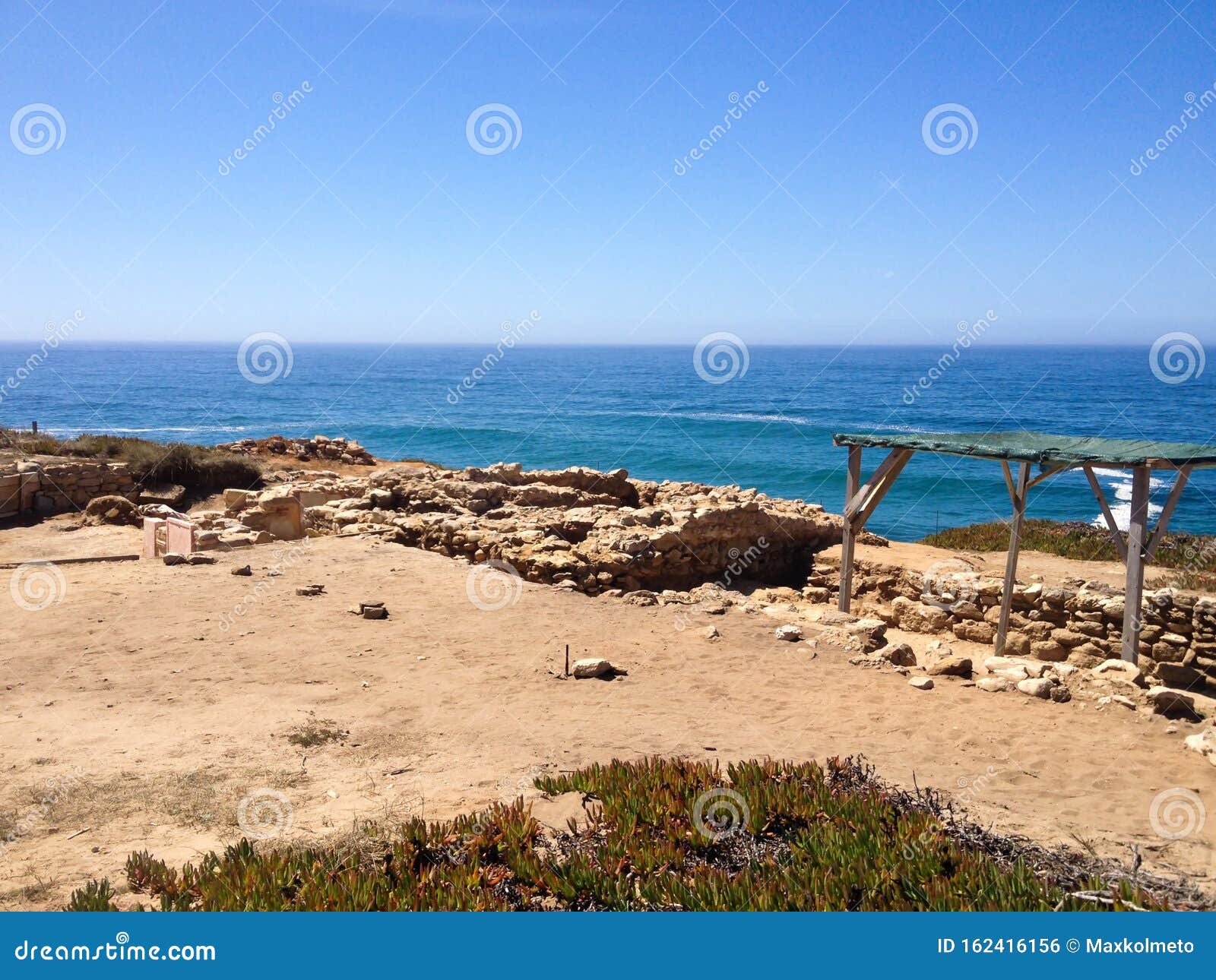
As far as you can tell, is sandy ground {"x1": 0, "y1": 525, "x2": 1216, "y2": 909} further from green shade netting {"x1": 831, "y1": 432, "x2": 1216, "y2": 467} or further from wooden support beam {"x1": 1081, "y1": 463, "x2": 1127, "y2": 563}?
green shade netting {"x1": 831, "y1": 432, "x2": 1216, "y2": 467}

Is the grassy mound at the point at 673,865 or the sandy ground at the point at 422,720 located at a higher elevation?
the grassy mound at the point at 673,865

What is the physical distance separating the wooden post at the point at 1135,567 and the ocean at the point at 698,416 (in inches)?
564

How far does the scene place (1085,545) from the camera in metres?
20.3

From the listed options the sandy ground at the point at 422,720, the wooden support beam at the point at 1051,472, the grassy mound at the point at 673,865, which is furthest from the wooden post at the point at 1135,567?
the grassy mound at the point at 673,865

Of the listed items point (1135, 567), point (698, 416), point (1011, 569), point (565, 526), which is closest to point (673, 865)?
point (1135, 567)

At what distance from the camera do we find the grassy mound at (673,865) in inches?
171

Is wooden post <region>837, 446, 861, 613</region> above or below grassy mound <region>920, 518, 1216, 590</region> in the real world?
above

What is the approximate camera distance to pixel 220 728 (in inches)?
293

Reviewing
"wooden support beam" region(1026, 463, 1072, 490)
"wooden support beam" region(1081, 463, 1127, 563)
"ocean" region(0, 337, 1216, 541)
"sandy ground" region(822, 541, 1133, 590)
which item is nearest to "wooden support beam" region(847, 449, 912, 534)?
"wooden support beam" region(1026, 463, 1072, 490)

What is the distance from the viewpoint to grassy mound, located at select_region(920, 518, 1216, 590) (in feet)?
56.1

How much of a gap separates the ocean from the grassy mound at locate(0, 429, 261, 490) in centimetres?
317

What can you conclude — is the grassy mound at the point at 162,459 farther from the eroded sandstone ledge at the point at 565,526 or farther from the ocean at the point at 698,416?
the ocean at the point at 698,416

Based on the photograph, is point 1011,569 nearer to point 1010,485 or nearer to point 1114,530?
point 1010,485

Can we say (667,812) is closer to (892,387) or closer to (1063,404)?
(1063,404)
